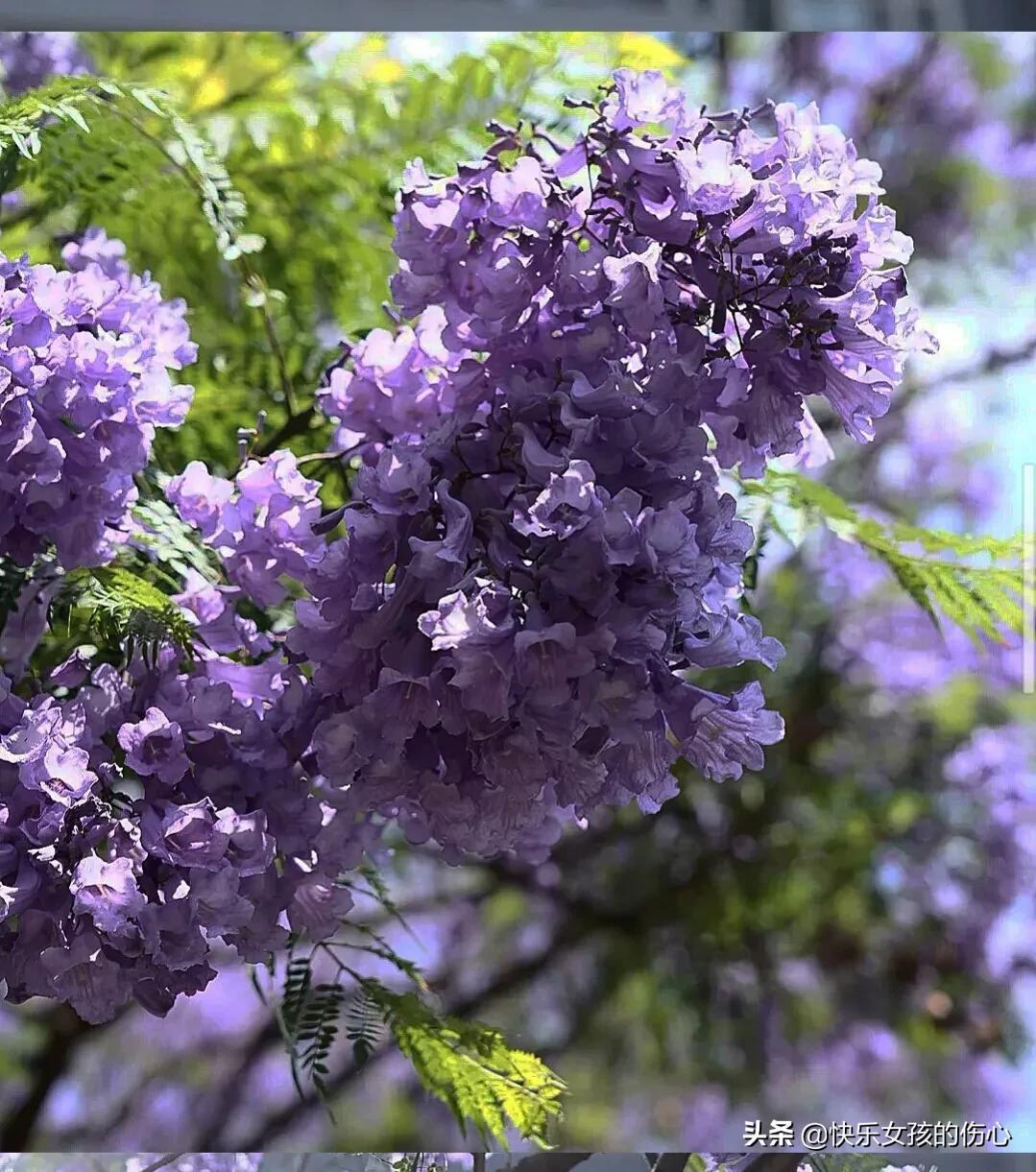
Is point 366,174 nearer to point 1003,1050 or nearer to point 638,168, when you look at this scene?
point 638,168

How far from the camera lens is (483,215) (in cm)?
32

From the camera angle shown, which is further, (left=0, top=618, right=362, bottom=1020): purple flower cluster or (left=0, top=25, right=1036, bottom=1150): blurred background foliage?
(left=0, top=25, right=1036, bottom=1150): blurred background foliage

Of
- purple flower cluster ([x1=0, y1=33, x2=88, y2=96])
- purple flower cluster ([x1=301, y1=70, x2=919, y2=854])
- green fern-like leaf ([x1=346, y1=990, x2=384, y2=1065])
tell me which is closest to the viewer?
purple flower cluster ([x1=301, y1=70, x2=919, y2=854])

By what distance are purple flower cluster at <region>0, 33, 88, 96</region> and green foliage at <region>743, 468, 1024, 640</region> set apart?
0.35 m

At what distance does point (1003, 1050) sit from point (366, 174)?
985mm

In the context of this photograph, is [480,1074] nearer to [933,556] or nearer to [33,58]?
[933,556]

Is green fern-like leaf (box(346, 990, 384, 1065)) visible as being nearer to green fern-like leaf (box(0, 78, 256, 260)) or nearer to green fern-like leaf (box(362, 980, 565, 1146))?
green fern-like leaf (box(362, 980, 565, 1146))

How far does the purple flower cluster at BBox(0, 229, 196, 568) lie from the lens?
1.03 feet

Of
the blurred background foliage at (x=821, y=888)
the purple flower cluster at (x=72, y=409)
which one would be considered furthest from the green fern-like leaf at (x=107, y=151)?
the blurred background foliage at (x=821, y=888)

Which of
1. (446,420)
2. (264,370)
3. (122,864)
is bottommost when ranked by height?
(122,864)

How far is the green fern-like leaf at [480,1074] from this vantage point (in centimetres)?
37

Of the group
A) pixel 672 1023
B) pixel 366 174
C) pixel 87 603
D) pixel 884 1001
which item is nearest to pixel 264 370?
pixel 366 174

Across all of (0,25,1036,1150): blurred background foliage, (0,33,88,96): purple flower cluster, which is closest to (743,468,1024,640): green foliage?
(0,33,88,96): purple flower cluster

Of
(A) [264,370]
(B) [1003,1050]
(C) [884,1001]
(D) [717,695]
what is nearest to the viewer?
(D) [717,695]
